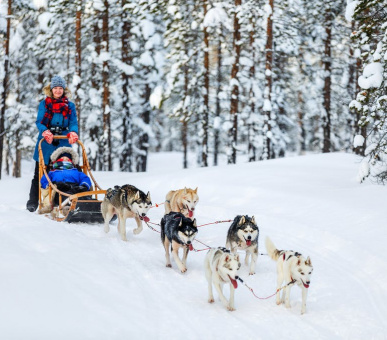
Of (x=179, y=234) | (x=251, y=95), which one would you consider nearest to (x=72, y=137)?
(x=179, y=234)

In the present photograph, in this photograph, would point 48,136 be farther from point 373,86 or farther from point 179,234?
point 373,86

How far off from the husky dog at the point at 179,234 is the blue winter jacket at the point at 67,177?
269cm

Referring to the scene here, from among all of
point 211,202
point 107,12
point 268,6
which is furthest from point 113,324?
point 107,12

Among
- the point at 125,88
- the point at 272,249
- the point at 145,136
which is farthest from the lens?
the point at 145,136

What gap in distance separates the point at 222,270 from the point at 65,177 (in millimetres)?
4498

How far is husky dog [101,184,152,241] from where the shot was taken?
246 inches

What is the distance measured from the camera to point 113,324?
3.67 meters

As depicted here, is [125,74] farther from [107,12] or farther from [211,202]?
[211,202]

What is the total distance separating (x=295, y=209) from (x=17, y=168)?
1991 centimetres

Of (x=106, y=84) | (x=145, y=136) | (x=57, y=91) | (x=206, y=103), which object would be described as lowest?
(x=145, y=136)

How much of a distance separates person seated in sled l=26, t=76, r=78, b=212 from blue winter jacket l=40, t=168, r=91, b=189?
2.05 feet

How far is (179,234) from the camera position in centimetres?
530

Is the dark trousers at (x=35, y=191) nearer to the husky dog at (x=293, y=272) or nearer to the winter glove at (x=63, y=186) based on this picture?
the winter glove at (x=63, y=186)

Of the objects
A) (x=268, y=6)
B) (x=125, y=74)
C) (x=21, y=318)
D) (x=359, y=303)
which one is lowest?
(x=359, y=303)
